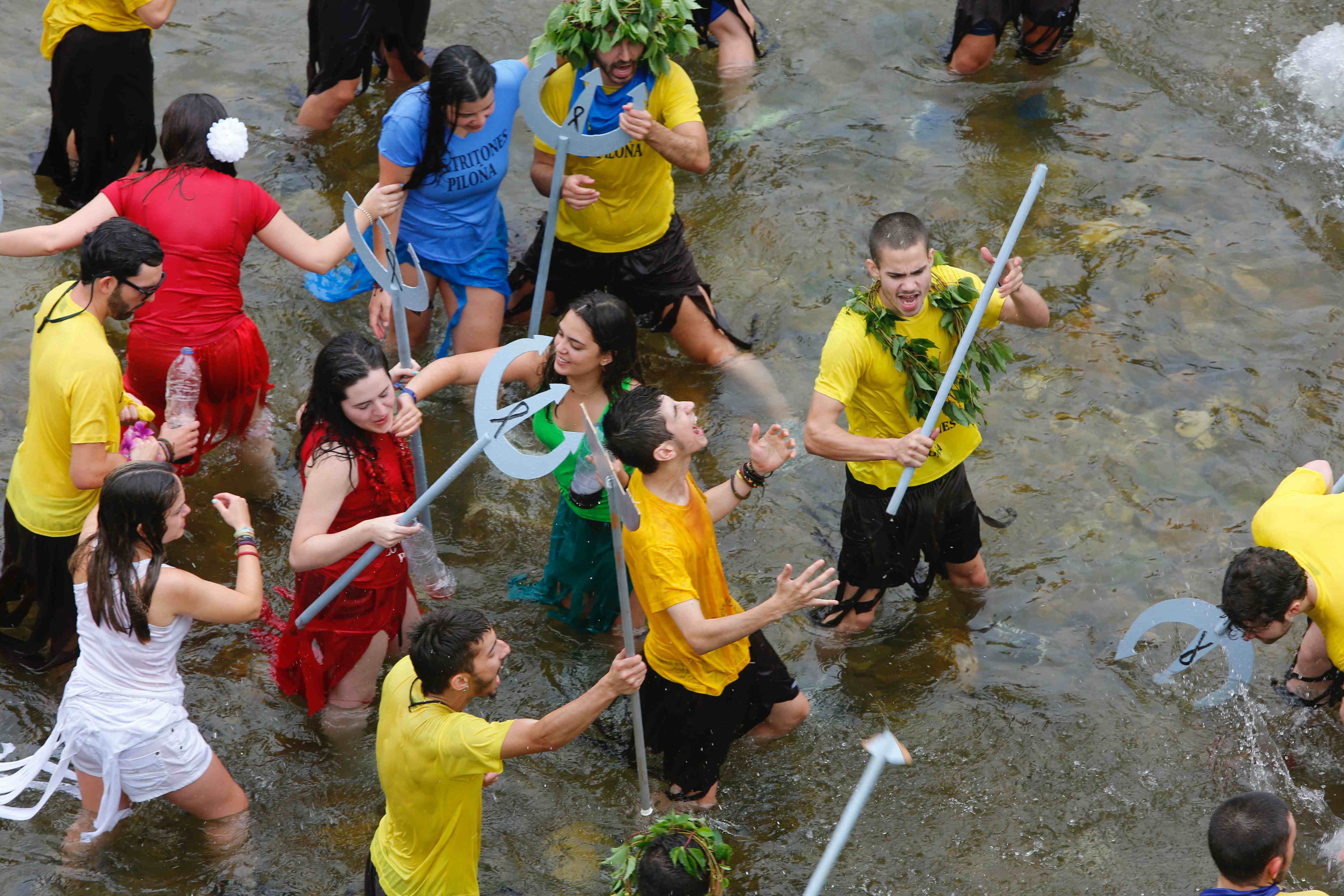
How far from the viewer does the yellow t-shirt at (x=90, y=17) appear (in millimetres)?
6723

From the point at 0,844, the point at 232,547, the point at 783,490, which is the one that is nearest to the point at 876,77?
the point at 783,490

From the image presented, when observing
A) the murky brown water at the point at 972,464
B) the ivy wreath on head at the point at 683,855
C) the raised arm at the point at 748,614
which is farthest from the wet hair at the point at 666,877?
the murky brown water at the point at 972,464

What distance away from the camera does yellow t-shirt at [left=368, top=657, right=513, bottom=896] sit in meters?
3.54

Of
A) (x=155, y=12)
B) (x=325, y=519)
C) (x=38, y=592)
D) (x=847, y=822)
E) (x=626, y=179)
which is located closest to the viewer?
(x=847, y=822)

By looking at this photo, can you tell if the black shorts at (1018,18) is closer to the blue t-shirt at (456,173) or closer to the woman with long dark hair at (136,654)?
the blue t-shirt at (456,173)

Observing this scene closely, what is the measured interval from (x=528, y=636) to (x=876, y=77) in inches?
196

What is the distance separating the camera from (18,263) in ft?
23.4

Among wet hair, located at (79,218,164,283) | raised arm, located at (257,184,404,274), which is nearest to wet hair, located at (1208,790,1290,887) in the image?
raised arm, located at (257,184,404,274)

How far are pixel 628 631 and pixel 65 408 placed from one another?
90.7 inches

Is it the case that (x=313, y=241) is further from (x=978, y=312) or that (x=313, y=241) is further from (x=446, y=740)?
(x=978, y=312)

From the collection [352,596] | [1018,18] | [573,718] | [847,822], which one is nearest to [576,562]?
[352,596]

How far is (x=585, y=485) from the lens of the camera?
487 centimetres

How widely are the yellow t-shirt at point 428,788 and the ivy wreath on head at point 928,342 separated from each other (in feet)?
6.96

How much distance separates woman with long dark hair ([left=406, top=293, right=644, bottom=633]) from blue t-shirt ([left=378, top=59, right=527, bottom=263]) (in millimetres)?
1066
